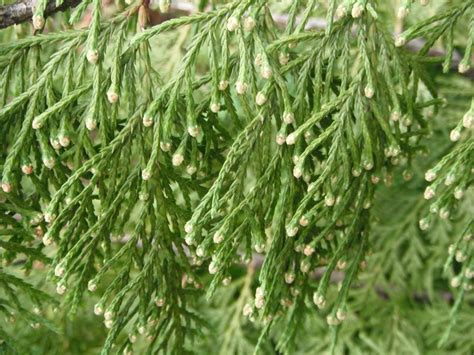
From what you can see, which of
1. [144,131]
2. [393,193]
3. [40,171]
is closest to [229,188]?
[144,131]

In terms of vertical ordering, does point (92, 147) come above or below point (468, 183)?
above

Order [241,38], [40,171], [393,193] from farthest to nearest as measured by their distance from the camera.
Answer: [393,193]
[40,171]
[241,38]

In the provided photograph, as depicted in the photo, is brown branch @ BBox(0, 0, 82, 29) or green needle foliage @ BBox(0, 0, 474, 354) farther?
brown branch @ BBox(0, 0, 82, 29)

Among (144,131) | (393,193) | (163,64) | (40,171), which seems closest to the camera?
(144,131)

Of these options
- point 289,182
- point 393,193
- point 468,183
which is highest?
point 289,182

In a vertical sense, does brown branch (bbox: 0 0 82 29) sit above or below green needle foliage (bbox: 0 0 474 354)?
above

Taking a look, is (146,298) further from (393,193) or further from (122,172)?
(393,193)

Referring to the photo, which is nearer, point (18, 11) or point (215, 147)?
point (18, 11)

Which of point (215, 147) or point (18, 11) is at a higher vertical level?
point (18, 11)

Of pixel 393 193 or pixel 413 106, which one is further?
pixel 393 193

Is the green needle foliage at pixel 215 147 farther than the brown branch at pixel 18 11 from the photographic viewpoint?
No

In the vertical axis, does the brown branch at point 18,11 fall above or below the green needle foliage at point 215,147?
above
